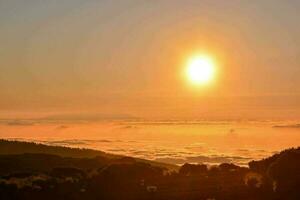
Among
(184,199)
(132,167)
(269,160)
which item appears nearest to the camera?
(184,199)

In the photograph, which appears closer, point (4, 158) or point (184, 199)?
point (184, 199)

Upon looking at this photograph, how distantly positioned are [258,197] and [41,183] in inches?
959

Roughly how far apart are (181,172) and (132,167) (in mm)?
7248

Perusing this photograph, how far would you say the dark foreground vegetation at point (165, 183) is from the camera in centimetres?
7150

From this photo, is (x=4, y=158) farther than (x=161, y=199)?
Yes

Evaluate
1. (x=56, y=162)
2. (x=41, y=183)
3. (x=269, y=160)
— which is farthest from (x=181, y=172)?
(x=56, y=162)

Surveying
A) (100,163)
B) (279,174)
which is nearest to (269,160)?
(279,174)

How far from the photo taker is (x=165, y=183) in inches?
3078

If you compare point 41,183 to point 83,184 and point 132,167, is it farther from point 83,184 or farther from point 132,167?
point 132,167

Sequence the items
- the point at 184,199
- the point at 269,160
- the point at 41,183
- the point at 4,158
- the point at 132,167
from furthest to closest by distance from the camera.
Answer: the point at 4,158
the point at 269,160
the point at 132,167
the point at 41,183
the point at 184,199

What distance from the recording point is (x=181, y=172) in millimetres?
86312

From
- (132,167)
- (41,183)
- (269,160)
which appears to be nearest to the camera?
(41,183)

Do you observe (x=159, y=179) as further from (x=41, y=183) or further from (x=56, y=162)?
(x=56, y=162)

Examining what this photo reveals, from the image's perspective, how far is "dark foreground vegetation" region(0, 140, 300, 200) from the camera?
7150cm
